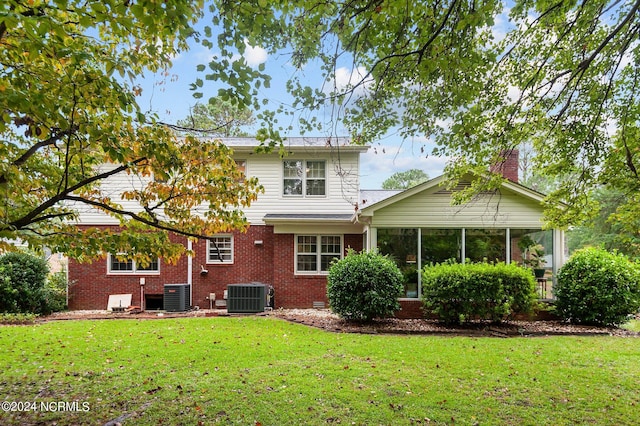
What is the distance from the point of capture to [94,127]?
11.6 feet

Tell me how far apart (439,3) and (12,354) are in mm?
8767

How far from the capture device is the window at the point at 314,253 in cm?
1345

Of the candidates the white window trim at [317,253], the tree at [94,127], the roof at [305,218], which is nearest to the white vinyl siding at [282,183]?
the roof at [305,218]

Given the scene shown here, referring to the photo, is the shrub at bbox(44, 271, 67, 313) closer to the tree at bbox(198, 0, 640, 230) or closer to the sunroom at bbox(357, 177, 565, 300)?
A: the sunroom at bbox(357, 177, 565, 300)

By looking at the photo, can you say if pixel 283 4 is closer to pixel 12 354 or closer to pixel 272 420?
pixel 272 420

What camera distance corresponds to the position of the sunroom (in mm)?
10930

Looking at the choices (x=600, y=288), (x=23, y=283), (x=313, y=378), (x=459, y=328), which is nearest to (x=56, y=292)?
(x=23, y=283)

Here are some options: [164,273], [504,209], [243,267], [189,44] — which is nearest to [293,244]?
[243,267]

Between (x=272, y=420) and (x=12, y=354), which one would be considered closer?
(x=272, y=420)

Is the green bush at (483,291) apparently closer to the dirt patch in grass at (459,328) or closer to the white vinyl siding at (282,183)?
the dirt patch in grass at (459,328)

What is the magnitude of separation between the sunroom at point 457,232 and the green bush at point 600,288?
0.81 meters

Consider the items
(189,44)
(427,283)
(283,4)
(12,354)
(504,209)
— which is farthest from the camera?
(504,209)

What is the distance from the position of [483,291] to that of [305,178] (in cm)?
721

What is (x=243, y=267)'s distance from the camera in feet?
44.5
